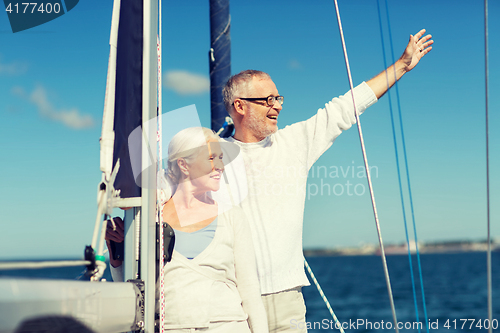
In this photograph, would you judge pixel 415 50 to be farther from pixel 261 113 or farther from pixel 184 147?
pixel 184 147

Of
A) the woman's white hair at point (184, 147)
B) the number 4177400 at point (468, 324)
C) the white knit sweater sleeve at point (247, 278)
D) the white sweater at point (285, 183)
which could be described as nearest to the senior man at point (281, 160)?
the white sweater at point (285, 183)

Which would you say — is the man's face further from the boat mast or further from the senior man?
the boat mast

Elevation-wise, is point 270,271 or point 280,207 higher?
point 280,207

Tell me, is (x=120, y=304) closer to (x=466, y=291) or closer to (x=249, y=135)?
(x=249, y=135)

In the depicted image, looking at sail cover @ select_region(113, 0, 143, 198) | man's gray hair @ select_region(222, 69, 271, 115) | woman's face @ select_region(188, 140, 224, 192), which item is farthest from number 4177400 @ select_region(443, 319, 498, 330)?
sail cover @ select_region(113, 0, 143, 198)

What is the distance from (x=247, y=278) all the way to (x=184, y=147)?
0.64 meters

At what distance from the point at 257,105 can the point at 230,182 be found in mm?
500

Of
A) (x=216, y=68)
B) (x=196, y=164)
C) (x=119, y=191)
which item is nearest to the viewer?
(x=119, y=191)

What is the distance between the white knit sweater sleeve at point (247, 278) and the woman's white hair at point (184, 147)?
320 mm

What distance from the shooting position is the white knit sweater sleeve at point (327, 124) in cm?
245

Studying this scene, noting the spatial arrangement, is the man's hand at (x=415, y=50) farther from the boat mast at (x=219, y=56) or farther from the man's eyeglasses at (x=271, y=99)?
the boat mast at (x=219, y=56)

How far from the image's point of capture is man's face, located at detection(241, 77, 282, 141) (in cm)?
256

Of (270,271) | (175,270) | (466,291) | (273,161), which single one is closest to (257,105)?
(273,161)

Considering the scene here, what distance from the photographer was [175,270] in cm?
180
